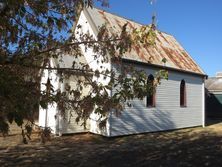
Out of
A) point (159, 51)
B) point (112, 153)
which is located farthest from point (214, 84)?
point (112, 153)

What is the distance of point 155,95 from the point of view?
21359 millimetres

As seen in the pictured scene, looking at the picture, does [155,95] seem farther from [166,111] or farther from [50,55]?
[50,55]

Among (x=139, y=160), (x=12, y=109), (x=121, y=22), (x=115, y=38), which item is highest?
(x=121, y=22)

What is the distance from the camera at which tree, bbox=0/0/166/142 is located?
5198 millimetres

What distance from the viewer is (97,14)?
21.6 m

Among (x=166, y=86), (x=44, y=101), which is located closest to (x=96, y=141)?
(x=166, y=86)

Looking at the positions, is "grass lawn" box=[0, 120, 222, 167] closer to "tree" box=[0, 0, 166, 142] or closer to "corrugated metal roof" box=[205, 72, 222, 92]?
"tree" box=[0, 0, 166, 142]

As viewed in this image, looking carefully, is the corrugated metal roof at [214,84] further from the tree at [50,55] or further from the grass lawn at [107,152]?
the tree at [50,55]

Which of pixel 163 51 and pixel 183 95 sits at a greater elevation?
pixel 163 51

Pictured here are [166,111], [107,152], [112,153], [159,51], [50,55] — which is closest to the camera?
[50,55]

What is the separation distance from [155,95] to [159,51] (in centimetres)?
360

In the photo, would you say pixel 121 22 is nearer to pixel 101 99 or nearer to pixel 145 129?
pixel 145 129

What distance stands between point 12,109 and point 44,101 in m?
0.69

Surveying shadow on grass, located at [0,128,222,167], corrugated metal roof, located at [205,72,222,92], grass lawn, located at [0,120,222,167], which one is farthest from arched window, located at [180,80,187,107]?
Result: corrugated metal roof, located at [205,72,222,92]
